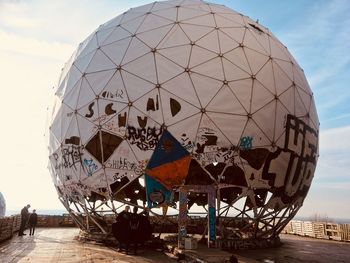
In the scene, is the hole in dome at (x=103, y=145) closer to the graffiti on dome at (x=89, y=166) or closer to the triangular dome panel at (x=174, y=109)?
the graffiti on dome at (x=89, y=166)

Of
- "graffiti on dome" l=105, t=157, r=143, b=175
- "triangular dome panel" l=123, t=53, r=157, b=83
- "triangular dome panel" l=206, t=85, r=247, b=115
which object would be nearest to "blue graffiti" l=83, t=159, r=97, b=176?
"graffiti on dome" l=105, t=157, r=143, b=175

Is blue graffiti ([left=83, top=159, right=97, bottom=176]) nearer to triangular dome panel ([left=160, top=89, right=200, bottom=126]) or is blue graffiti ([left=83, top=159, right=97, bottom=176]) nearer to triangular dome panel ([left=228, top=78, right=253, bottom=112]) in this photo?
triangular dome panel ([left=160, top=89, right=200, bottom=126])

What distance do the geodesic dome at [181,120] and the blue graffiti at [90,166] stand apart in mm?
48

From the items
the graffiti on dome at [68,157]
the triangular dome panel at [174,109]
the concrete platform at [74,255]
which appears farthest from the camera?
the graffiti on dome at [68,157]

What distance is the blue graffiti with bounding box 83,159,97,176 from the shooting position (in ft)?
45.0

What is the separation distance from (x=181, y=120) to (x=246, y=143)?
2.73 meters

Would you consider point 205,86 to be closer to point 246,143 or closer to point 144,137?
point 246,143

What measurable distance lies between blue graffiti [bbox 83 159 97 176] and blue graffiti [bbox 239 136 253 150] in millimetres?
5848

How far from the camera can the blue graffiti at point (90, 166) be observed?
45.0ft

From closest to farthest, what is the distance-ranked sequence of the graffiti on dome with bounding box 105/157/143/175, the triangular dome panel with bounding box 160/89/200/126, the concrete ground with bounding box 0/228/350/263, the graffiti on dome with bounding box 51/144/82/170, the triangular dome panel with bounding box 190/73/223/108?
the concrete ground with bounding box 0/228/350/263 → the graffiti on dome with bounding box 105/157/143/175 → the triangular dome panel with bounding box 160/89/200/126 → the triangular dome panel with bounding box 190/73/223/108 → the graffiti on dome with bounding box 51/144/82/170

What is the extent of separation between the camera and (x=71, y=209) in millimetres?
15969

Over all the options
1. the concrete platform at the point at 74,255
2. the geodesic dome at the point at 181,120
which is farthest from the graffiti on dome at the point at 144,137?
the concrete platform at the point at 74,255

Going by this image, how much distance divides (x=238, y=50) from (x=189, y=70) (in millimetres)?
2631

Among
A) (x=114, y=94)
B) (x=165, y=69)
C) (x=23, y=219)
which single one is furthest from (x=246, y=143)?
(x=23, y=219)
